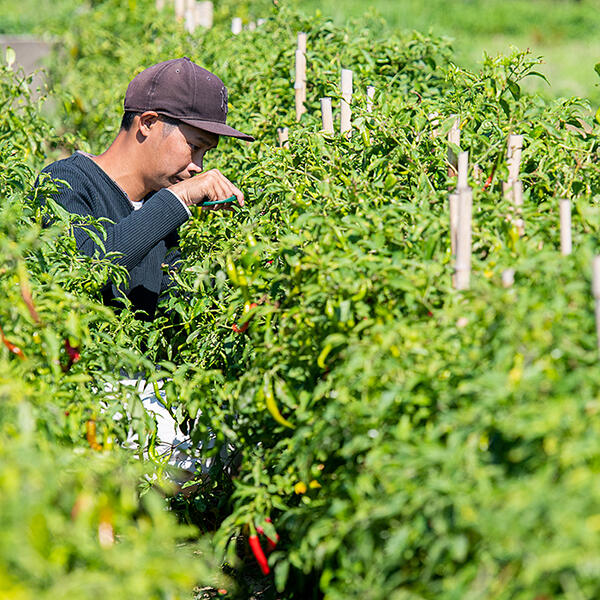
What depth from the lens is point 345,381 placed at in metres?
1.73

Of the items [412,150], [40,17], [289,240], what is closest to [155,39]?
[412,150]

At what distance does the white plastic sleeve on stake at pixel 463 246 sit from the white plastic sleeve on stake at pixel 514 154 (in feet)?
1.68

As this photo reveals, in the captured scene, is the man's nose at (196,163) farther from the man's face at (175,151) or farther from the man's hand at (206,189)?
the man's hand at (206,189)

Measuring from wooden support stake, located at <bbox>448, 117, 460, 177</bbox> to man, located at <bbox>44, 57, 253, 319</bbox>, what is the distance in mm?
677

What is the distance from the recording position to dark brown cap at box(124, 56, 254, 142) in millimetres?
2830

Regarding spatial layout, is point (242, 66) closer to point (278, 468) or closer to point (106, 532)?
point (278, 468)

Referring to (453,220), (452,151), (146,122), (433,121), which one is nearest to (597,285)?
(453,220)

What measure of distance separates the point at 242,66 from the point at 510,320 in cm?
298

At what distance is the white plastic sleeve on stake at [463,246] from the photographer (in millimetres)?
1878

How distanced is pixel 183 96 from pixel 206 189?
0.34 m

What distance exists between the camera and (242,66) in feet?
13.9

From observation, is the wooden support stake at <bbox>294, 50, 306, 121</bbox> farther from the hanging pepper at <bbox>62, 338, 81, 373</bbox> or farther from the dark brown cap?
the hanging pepper at <bbox>62, 338, 81, 373</bbox>

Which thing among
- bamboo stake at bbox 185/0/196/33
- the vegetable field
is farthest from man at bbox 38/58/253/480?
bamboo stake at bbox 185/0/196/33

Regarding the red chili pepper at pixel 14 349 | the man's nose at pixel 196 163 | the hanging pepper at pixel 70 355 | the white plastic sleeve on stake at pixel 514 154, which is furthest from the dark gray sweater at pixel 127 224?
the white plastic sleeve on stake at pixel 514 154
